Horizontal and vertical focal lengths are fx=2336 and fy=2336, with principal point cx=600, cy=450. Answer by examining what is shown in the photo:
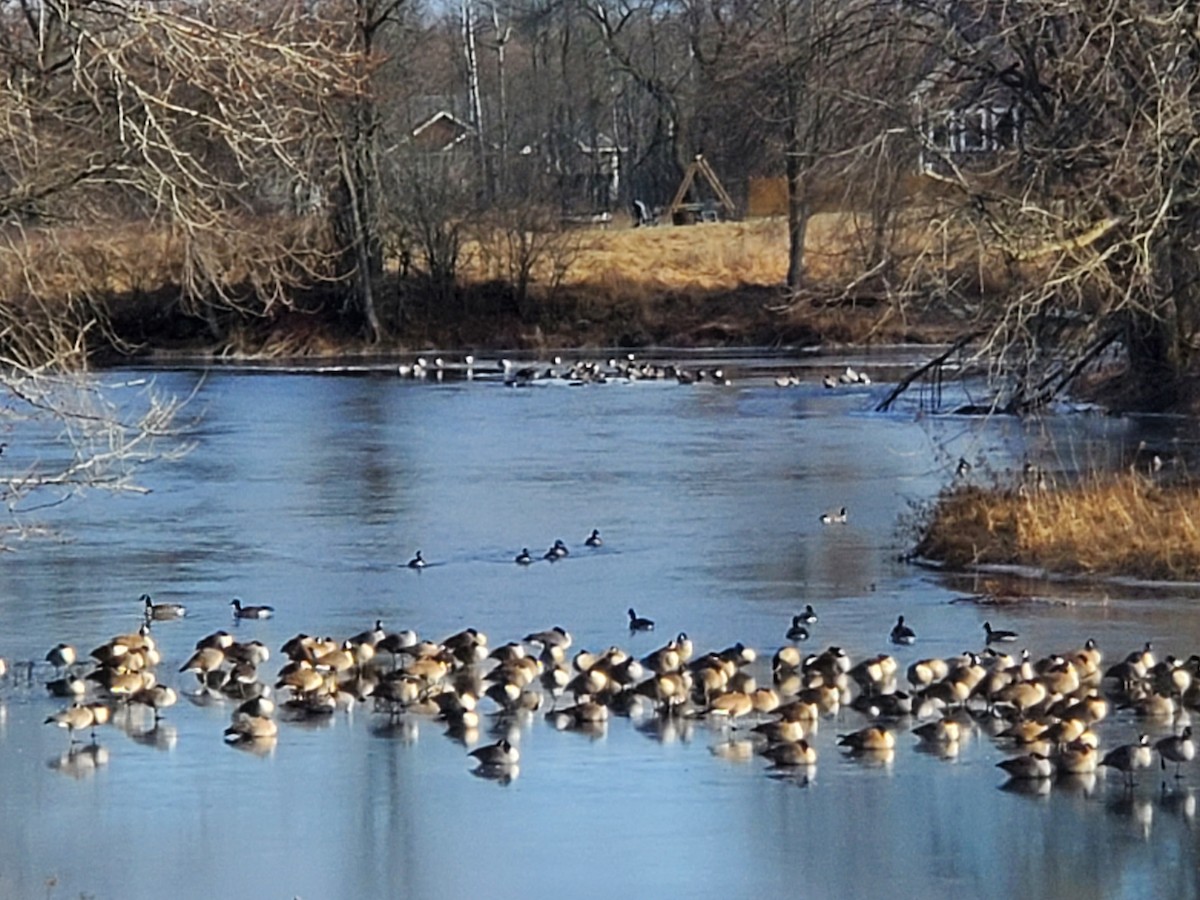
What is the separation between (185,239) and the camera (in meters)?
10.8

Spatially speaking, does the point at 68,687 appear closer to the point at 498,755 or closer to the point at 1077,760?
the point at 498,755

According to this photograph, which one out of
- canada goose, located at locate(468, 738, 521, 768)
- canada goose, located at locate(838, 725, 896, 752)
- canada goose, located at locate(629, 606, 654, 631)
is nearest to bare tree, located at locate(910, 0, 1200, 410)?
canada goose, located at locate(629, 606, 654, 631)

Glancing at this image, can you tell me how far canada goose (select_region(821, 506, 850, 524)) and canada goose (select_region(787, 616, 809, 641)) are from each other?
5.24 m

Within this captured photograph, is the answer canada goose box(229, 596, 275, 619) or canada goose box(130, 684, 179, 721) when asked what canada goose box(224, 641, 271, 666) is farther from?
canada goose box(229, 596, 275, 619)

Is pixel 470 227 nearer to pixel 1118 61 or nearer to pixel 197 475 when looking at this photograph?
pixel 197 475

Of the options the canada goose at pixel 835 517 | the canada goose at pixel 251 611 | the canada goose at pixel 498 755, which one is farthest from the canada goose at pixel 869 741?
the canada goose at pixel 835 517

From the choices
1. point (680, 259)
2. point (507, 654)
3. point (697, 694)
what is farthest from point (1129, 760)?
point (680, 259)

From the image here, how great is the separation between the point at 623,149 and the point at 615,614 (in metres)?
55.2

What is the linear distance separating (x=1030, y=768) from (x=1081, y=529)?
6.30m

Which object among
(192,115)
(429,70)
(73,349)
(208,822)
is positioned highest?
(429,70)

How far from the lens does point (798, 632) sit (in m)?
14.4

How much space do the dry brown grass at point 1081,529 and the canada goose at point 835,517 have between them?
163cm

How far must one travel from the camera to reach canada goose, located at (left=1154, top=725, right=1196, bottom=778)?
10.8 metres

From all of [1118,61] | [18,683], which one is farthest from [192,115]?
[1118,61]
